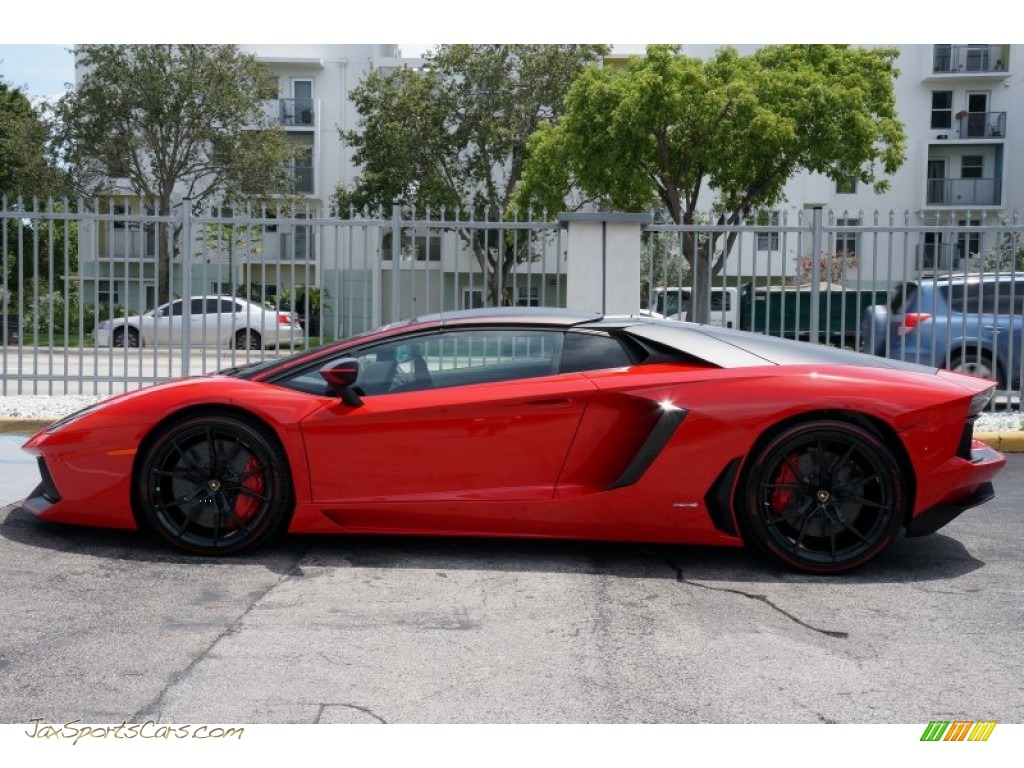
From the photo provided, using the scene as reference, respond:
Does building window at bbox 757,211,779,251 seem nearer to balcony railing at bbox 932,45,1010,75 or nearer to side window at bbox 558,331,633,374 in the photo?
side window at bbox 558,331,633,374

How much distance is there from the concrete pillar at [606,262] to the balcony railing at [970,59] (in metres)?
39.0

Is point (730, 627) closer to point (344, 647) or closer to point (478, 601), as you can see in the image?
point (478, 601)

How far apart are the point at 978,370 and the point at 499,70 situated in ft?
90.9

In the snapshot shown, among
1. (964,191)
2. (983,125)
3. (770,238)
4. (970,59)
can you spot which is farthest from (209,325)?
(970,59)

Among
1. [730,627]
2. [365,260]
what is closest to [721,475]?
[730,627]

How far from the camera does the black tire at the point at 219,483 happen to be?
5.50 m

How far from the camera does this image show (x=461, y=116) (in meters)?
37.5

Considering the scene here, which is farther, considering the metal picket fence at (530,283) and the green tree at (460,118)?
the green tree at (460,118)

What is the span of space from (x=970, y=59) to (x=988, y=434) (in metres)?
40.4

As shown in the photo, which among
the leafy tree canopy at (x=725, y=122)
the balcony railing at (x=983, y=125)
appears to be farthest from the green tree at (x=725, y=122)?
the balcony railing at (x=983, y=125)

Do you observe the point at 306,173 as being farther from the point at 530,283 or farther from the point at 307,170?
the point at 530,283

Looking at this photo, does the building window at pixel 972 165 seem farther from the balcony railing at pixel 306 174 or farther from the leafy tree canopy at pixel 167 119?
the leafy tree canopy at pixel 167 119

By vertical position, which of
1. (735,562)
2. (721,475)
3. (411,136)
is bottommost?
(735,562)

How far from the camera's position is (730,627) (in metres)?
4.60
